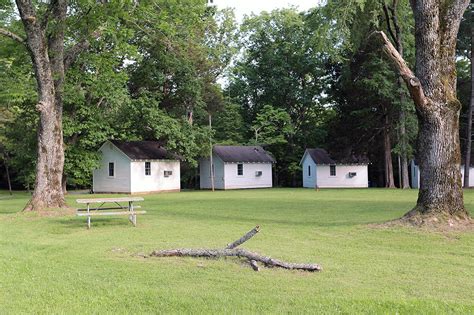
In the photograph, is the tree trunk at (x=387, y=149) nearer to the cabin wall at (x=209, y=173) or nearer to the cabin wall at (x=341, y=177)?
the cabin wall at (x=341, y=177)

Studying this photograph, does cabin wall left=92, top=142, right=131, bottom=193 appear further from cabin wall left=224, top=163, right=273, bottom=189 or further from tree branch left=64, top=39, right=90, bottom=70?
tree branch left=64, top=39, right=90, bottom=70

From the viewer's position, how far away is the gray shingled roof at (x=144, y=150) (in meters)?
36.0

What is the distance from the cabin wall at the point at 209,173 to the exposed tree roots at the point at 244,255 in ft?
108

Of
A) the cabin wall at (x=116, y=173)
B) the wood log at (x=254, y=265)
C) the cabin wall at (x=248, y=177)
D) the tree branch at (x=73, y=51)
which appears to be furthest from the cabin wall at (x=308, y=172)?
the wood log at (x=254, y=265)

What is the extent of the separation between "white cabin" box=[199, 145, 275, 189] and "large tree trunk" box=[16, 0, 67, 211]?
23.8 m

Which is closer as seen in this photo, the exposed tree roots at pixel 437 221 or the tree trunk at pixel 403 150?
the exposed tree roots at pixel 437 221

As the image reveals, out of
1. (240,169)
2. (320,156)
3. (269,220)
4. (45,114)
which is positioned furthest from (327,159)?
(269,220)

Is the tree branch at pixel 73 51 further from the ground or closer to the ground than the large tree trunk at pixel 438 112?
further from the ground

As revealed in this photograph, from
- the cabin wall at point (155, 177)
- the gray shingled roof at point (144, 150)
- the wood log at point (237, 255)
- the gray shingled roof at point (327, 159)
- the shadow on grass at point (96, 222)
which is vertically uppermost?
the gray shingled roof at point (144, 150)

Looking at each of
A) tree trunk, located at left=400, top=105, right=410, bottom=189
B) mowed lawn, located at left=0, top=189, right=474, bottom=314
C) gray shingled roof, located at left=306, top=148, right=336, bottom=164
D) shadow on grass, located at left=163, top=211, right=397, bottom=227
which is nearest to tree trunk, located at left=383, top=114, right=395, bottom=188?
tree trunk, located at left=400, top=105, right=410, bottom=189

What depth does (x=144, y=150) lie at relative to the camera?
37688 mm

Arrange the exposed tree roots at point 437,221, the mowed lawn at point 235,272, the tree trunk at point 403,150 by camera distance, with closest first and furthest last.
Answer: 1. the mowed lawn at point 235,272
2. the exposed tree roots at point 437,221
3. the tree trunk at point 403,150

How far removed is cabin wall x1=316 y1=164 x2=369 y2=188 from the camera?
4378 cm

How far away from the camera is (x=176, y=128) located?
3641 cm
